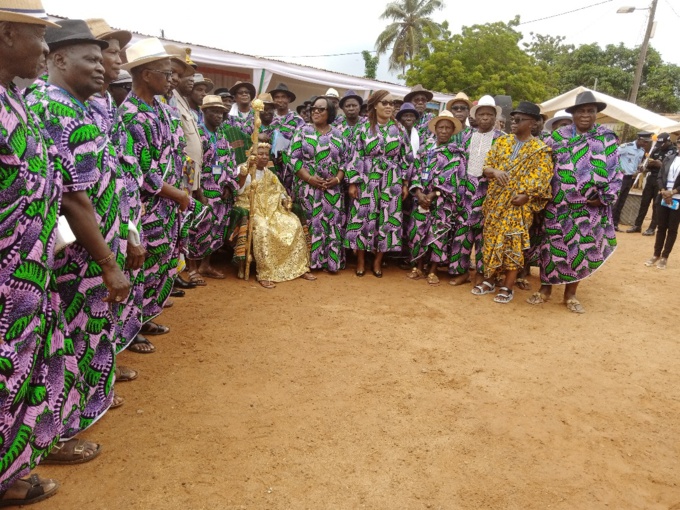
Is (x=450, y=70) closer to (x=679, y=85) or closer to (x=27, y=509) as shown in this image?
(x=679, y=85)

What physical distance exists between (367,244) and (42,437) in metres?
4.41

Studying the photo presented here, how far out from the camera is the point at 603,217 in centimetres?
507

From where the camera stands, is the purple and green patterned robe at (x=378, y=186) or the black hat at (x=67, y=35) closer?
the black hat at (x=67, y=35)

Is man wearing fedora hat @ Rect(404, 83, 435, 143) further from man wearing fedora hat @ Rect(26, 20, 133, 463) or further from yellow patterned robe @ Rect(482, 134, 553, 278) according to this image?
man wearing fedora hat @ Rect(26, 20, 133, 463)

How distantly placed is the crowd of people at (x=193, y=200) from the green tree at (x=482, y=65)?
502 inches

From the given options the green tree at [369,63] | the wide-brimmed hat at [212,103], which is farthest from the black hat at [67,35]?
the green tree at [369,63]

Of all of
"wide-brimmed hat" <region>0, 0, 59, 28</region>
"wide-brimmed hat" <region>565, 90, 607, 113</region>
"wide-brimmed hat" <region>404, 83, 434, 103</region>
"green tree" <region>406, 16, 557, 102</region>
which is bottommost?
"wide-brimmed hat" <region>0, 0, 59, 28</region>

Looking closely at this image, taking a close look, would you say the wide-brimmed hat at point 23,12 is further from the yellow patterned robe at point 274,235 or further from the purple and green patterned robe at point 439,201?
the purple and green patterned robe at point 439,201

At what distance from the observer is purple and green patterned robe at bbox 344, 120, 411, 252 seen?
19.1 feet

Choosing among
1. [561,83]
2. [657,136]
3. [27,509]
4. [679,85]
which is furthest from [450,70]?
[27,509]

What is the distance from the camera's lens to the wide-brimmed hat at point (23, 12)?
168 cm

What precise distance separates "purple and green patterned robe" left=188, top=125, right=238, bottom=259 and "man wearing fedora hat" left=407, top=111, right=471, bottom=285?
2.11 m

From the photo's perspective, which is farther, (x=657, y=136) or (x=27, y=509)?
(x=657, y=136)

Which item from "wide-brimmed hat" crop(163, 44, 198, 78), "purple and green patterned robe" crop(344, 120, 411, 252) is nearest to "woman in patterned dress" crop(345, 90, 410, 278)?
"purple and green patterned robe" crop(344, 120, 411, 252)
